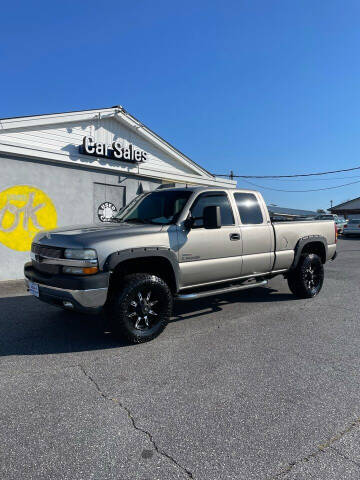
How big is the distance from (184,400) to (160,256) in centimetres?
184

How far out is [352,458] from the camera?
7.14 ft

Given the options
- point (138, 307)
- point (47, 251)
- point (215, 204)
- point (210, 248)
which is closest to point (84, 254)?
point (47, 251)

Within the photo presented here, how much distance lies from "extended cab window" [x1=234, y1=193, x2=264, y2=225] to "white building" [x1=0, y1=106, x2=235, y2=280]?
6.07m

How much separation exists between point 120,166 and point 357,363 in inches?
357

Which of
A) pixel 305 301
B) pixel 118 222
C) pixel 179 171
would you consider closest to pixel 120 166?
pixel 179 171

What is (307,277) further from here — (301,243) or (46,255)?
(46,255)

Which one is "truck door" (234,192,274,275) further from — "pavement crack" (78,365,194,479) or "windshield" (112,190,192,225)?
"pavement crack" (78,365,194,479)

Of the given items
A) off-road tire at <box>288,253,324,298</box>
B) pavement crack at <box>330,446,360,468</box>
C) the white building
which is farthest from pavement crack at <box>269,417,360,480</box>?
the white building

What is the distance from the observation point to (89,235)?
393cm

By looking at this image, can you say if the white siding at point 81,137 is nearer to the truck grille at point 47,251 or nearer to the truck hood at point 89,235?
the truck grille at point 47,251

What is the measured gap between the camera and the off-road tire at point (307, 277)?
623 cm

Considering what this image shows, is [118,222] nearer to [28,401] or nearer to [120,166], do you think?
[28,401]

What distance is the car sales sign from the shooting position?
33.4ft

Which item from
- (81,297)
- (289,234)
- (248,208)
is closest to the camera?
(81,297)
